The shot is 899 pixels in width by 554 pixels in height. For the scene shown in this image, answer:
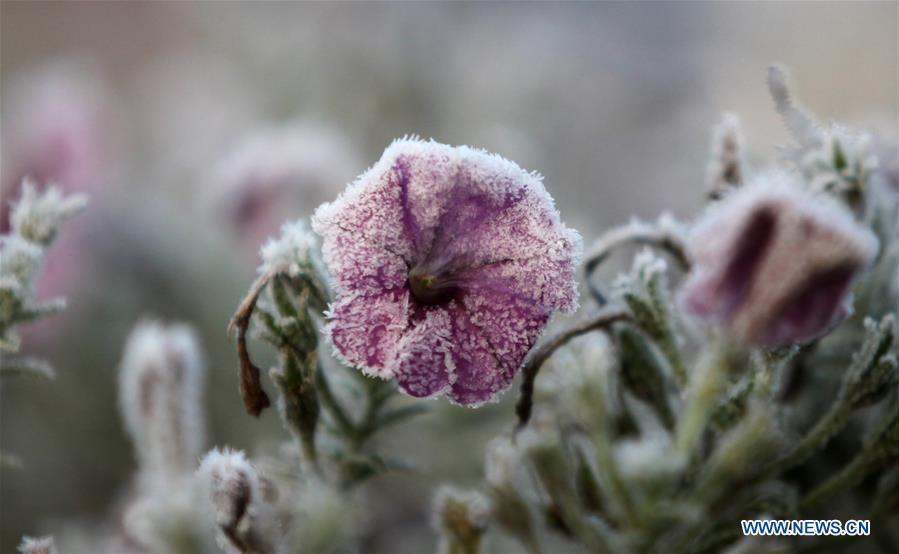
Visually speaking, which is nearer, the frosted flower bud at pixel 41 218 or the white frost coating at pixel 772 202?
the white frost coating at pixel 772 202

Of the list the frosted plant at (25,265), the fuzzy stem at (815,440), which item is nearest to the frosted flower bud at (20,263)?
the frosted plant at (25,265)

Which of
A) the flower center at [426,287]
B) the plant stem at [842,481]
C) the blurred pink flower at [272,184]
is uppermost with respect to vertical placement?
the blurred pink flower at [272,184]

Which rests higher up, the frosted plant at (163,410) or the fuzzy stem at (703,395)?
the frosted plant at (163,410)

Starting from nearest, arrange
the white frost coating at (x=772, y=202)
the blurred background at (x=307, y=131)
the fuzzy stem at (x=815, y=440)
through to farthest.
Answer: the white frost coating at (x=772, y=202)
the fuzzy stem at (x=815, y=440)
the blurred background at (x=307, y=131)

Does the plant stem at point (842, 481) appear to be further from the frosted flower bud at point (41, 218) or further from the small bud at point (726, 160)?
the frosted flower bud at point (41, 218)

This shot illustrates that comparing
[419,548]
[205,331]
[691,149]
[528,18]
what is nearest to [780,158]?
[419,548]

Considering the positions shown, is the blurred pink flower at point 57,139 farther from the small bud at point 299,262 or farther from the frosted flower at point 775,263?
the frosted flower at point 775,263

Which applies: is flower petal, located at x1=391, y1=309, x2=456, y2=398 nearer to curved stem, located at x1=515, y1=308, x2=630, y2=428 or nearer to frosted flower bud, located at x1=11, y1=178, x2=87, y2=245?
curved stem, located at x1=515, y1=308, x2=630, y2=428

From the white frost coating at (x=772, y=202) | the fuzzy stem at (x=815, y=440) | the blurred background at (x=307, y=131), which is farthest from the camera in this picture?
the blurred background at (x=307, y=131)

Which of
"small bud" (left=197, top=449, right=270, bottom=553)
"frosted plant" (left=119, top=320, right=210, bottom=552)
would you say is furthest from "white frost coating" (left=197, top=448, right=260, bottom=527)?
"frosted plant" (left=119, top=320, right=210, bottom=552)
